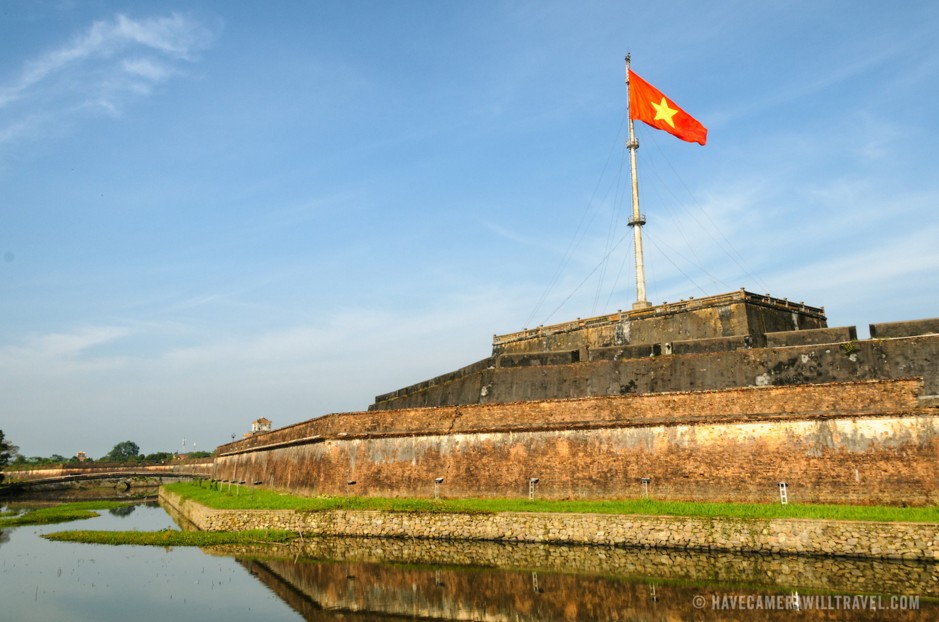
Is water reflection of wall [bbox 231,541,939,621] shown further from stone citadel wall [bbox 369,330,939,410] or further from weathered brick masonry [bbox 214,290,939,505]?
stone citadel wall [bbox 369,330,939,410]

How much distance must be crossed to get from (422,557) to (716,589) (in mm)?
6941

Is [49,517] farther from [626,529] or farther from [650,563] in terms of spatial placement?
[650,563]

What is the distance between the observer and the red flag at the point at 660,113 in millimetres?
26797

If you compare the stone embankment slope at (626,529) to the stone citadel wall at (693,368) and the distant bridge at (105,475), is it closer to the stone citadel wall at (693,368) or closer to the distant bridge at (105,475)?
the stone citadel wall at (693,368)

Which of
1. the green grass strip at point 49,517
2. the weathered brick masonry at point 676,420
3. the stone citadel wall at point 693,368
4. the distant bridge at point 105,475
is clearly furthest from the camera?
the distant bridge at point 105,475

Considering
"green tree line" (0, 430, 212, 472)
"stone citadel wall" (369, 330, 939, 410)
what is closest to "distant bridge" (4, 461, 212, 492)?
"green tree line" (0, 430, 212, 472)

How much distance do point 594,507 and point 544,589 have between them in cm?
544

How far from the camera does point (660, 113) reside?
1075 inches

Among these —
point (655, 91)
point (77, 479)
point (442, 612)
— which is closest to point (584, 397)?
point (442, 612)

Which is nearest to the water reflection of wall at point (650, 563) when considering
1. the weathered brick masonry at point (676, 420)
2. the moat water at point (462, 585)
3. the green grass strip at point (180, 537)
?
the moat water at point (462, 585)

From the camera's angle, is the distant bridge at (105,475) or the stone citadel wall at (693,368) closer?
the stone citadel wall at (693,368)

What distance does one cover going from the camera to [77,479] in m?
51.2

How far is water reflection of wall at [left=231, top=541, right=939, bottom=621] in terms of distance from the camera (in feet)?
38.4

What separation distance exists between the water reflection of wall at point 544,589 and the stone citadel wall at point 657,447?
118 inches
